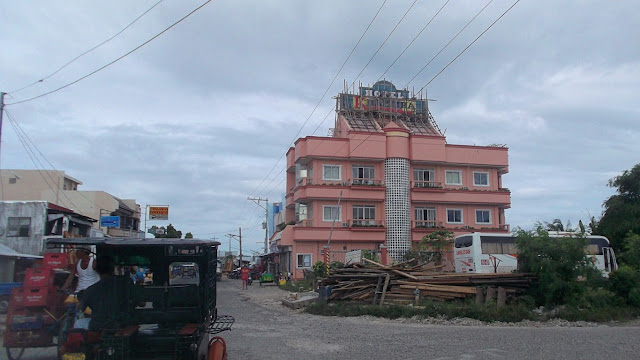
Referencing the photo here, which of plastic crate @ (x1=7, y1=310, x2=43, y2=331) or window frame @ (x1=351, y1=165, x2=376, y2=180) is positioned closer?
plastic crate @ (x1=7, y1=310, x2=43, y2=331)

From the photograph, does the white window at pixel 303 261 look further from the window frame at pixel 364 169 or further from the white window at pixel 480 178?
the white window at pixel 480 178

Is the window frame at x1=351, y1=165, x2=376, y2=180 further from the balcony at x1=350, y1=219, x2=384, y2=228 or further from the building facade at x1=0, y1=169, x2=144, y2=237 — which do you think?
the building facade at x1=0, y1=169, x2=144, y2=237

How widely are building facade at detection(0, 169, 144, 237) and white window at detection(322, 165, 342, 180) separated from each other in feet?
82.3

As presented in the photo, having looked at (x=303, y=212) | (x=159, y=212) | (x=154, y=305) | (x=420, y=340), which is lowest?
(x=420, y=340)

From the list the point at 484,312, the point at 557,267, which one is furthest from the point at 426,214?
the point at 484,312

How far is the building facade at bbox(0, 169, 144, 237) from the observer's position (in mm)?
55781

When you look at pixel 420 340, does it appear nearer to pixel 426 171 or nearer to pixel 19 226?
pixel 19 226

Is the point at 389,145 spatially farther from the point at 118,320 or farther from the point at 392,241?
the point at 118,320

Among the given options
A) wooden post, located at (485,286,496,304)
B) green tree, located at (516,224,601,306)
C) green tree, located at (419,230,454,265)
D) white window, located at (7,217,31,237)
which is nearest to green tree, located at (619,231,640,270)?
green tree, located at (516,224,601,306)

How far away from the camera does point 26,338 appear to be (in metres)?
9.44

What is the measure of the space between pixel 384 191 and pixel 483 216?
1085 cm

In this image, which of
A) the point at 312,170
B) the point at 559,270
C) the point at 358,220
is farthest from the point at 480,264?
the point at 312,170

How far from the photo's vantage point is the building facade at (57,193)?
5578 centimetres

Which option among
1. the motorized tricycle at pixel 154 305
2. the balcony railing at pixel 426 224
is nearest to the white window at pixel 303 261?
the balcony railing at pixel 426 224
